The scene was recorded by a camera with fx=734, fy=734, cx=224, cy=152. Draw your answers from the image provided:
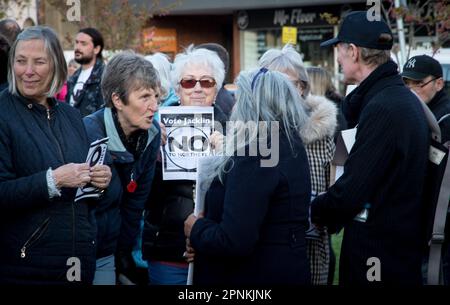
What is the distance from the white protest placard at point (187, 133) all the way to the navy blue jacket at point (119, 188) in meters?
0.14

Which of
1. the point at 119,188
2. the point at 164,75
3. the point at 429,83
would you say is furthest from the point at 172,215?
the point at 429,83

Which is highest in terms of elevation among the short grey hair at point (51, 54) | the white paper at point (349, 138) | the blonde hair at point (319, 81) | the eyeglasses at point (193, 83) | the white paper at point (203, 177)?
the short grey hair at point (51, 54)

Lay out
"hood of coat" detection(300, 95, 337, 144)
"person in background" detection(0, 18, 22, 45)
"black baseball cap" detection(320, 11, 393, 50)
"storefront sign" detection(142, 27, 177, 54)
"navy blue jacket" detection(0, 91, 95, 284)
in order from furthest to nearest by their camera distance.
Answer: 1. "storefront sign" detection(142, 27, 177, 54)
2. "person in background" detection(0, 18, 22, 45)
3. "hood of coat" detection(300, 95, 337, 144)
4. "black baseball cap" detection(320, 11, 393, 50)
5. "navy blue jacket" detection(0, 91, 95, 284)

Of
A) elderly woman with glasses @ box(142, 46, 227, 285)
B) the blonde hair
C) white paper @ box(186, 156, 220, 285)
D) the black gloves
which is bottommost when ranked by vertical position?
the black gloves

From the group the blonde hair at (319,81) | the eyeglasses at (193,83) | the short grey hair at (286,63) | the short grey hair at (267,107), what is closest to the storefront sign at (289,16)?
the blonde hair at (319,81)

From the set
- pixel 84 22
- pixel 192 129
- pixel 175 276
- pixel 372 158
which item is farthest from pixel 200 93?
pixel 84 22

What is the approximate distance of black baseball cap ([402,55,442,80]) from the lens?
604 cm

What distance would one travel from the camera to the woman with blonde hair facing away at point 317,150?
4739mm

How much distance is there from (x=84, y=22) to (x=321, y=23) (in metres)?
9.55

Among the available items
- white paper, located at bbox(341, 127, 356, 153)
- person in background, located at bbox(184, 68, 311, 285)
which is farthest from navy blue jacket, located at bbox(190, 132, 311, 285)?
white paper, located at bbox(341, 127, 356, 153)

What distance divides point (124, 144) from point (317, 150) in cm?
132

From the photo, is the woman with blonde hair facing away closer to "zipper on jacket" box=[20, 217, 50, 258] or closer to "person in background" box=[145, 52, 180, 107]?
"person in background" box=[145, 52, 180, 107]

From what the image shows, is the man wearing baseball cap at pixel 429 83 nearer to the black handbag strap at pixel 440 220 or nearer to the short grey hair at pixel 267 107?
the black handbag strap at pixel 440 220

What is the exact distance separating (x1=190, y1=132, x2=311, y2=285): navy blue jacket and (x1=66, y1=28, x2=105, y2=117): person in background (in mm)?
4611
